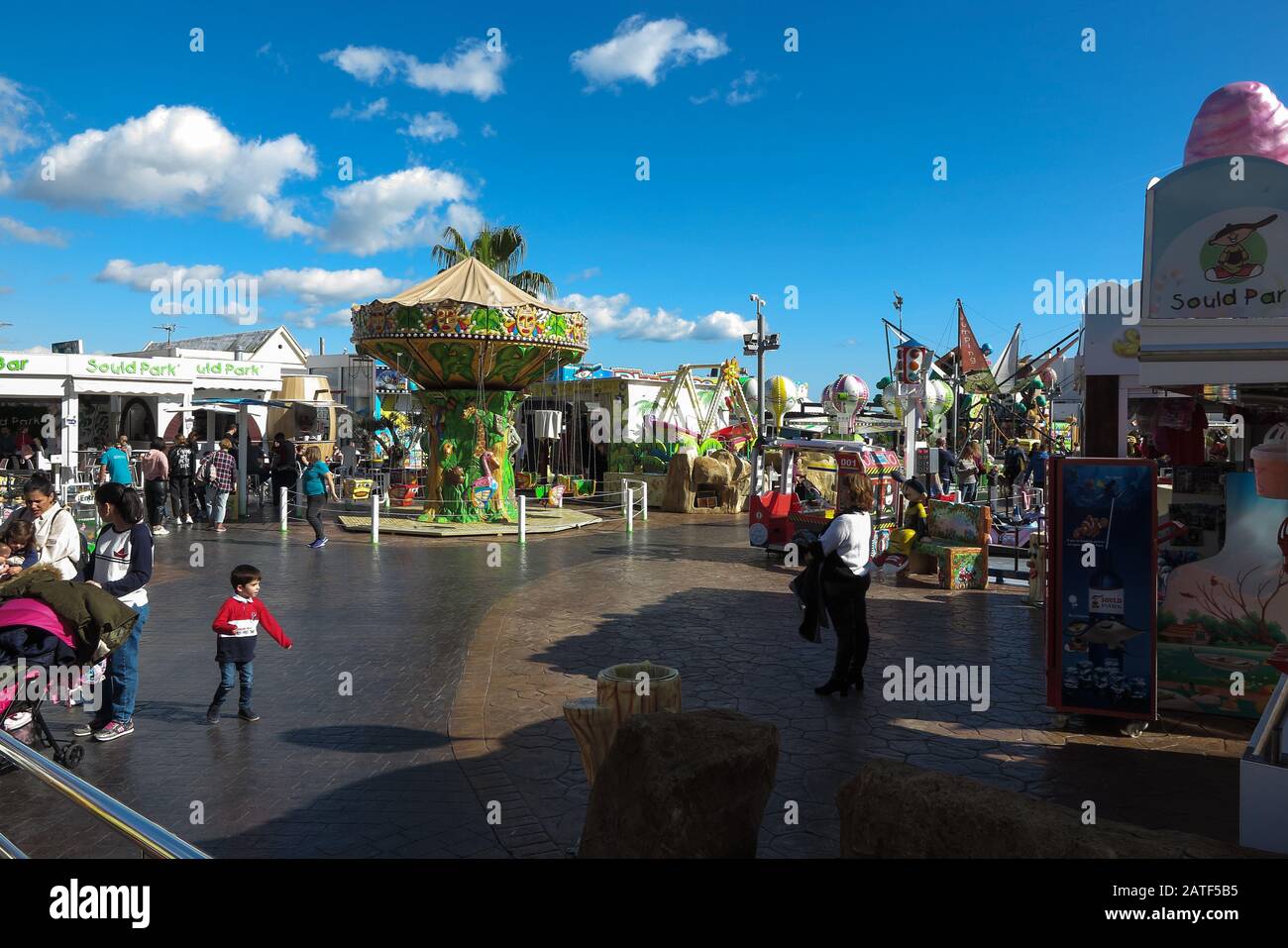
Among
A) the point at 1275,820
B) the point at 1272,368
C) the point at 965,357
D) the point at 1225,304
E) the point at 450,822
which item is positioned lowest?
the point at 450,822

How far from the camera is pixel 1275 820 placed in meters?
3.76

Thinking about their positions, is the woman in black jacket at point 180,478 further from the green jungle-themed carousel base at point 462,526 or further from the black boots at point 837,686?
the black boots at point 837,686

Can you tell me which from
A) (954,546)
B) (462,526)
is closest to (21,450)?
(462,526)

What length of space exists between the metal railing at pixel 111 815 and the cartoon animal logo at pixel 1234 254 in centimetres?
537

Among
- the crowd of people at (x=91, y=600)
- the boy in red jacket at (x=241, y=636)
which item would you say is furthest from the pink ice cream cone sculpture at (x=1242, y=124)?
the crowd of people at (x=91, y=600)

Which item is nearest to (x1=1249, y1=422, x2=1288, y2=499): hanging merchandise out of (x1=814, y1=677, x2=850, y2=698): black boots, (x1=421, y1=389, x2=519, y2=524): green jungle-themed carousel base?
(x1=814, y1=677, x2=850, y2=698): black boots

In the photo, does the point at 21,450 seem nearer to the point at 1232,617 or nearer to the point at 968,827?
the point at 1232,617

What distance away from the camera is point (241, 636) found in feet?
20.9

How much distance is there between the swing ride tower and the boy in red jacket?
12.0m

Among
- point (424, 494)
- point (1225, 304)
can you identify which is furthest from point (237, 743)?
point (424, 494)

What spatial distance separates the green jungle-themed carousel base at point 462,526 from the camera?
57.9ft

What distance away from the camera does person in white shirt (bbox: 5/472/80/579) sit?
635cm
